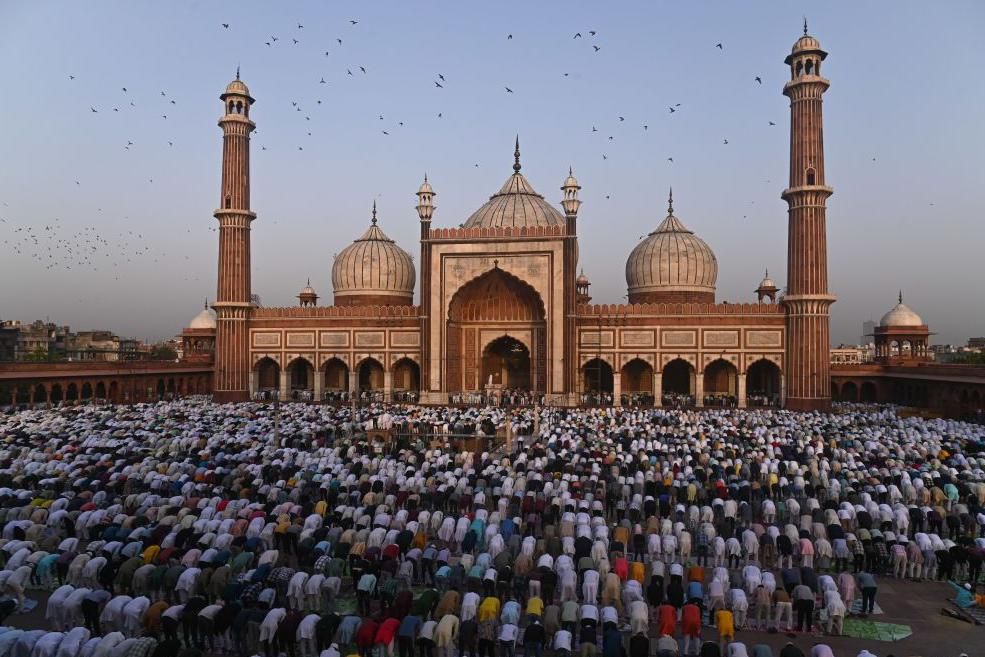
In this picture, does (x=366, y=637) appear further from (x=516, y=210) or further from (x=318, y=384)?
(x=516, y=210)

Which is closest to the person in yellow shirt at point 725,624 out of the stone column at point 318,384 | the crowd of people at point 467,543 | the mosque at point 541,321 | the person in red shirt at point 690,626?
the crowd of people at point 467,543

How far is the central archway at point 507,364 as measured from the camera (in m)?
36.0

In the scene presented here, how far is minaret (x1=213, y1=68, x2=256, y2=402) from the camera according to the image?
1378 inches

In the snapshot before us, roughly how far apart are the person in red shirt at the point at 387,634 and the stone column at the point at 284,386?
29.9 meters

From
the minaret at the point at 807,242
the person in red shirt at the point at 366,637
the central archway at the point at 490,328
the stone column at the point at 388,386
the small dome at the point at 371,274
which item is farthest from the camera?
the small dome at the point at 371,274

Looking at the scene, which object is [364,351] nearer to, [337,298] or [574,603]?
[337,298]

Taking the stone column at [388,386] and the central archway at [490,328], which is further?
the stone column at [388,386]

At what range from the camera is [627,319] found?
32812mm

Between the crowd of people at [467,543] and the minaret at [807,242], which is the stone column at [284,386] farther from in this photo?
the minaret at [807,242]

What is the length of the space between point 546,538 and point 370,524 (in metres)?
2.80

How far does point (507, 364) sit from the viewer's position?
119 ft

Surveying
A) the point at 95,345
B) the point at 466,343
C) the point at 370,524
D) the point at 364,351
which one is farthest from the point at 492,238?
the point at 95,345

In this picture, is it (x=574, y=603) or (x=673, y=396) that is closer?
(x=574, y=603)

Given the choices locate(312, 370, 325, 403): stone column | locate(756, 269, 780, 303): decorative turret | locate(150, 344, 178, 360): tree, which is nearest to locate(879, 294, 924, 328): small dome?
locate(756, 269, 780, 303): decorative turret
